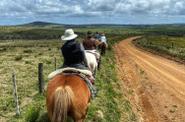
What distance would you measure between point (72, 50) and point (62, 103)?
7.55 ft

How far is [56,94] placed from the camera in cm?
787

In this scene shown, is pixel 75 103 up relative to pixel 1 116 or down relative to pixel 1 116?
up

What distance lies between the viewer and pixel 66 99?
7.79 meters

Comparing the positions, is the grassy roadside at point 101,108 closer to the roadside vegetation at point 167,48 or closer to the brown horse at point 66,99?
the brown horse at point 66,99

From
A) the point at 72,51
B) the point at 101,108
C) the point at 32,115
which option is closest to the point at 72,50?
the point at 72,51

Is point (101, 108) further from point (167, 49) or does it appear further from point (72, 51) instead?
point (167, 49)

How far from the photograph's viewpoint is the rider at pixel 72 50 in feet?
31.9

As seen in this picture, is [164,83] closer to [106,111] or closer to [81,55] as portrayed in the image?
[106,111]

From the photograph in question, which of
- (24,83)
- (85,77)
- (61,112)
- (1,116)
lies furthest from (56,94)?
(24,83)

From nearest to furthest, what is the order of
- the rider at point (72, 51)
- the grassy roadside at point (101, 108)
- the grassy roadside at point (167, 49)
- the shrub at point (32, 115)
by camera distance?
the rider at point (72, 51)
the shrub at point (32, 115)
the grassy roadside at point (101, 108)
the grassy roadside at point (167, 49)

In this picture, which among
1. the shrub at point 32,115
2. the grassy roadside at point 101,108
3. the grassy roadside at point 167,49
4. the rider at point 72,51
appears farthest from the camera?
the grassy roadside at point 167,49

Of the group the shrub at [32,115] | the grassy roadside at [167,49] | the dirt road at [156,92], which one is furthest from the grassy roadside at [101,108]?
the grassy roadside at [167,49]

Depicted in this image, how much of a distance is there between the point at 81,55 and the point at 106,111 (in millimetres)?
3761

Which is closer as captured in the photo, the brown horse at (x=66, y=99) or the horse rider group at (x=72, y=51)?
the brown horse at (x=66, y=99)
